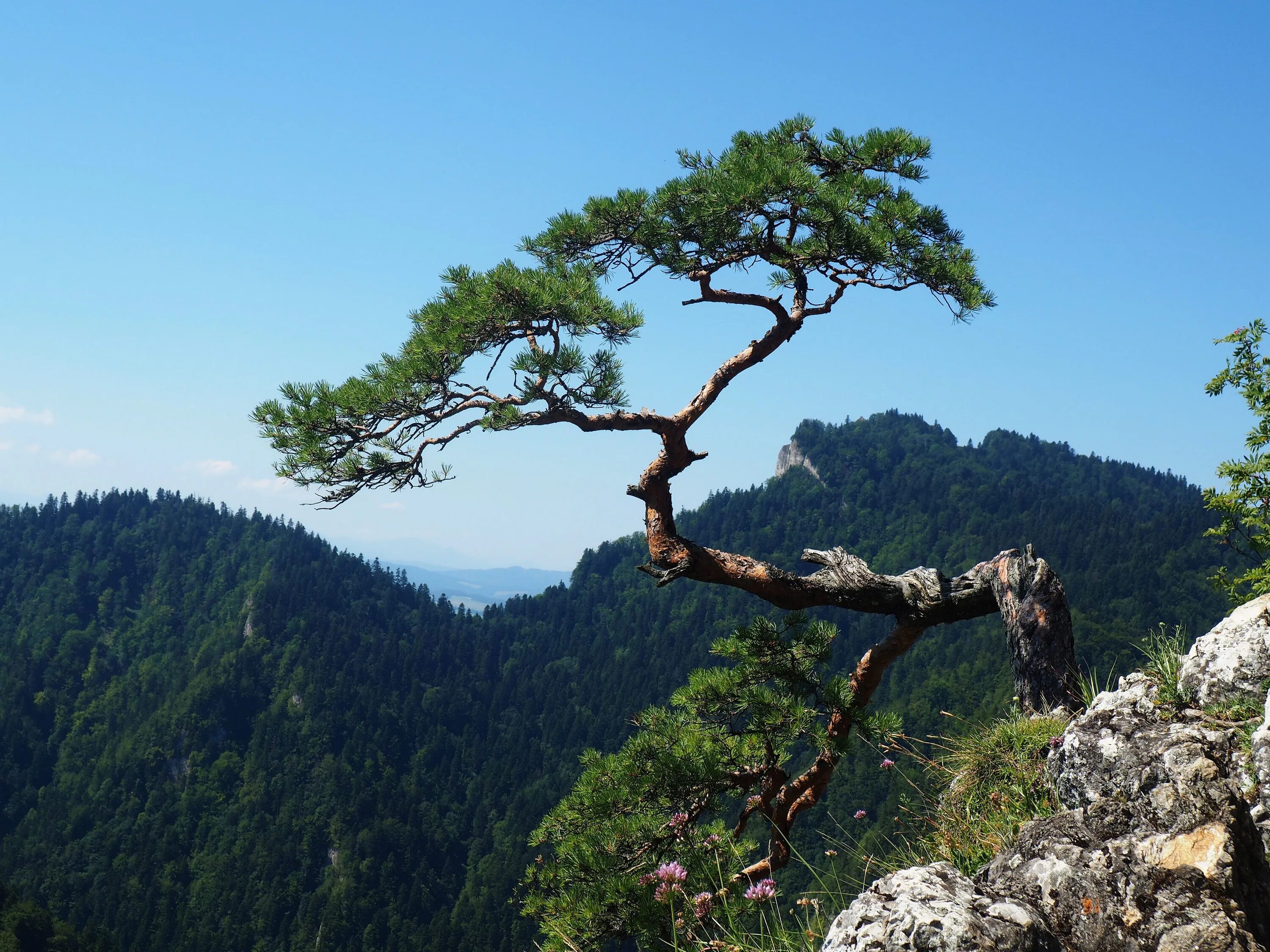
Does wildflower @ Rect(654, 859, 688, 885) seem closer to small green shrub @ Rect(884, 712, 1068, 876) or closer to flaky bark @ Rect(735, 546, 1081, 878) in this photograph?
small green shrub @ Rect(884, 712, 1068, 876)

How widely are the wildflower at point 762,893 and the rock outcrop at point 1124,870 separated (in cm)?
110

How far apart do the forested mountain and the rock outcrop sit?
77.0 metres

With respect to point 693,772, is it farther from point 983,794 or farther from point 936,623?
point 936,623

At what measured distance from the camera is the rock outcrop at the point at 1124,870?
294 centimetres

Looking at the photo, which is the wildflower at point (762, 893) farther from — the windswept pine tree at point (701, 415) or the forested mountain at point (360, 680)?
the forested mountain at point (360, 680)

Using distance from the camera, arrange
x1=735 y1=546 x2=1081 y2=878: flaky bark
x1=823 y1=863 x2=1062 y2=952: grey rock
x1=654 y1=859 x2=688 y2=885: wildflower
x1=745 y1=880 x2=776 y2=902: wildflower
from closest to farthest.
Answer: x1=823 y1=863 x2=1062 y2=952: grey rock
x1=745 y1=880 x2=776 y2=902: wildflower
x1=654 y1=859 x2=688 y2=885: wildflower
x1=735 y1=546 x2=1081 y2=878: flaky bark

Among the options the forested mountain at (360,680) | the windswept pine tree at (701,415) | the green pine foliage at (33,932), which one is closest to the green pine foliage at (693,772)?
the windswept pine tree at (701,415)

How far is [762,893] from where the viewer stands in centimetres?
429

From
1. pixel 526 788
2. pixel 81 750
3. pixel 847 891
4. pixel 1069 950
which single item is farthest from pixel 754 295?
pixel 81 750

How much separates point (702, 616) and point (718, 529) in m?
34.8

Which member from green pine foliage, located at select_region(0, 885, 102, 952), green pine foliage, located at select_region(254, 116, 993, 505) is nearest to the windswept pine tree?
green pine foliage, located at select_region(254, 116, 993, 505)

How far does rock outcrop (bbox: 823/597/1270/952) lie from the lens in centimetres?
294

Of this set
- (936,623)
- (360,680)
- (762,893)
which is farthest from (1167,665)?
(360,680)

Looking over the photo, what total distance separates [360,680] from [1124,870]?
535 feet
